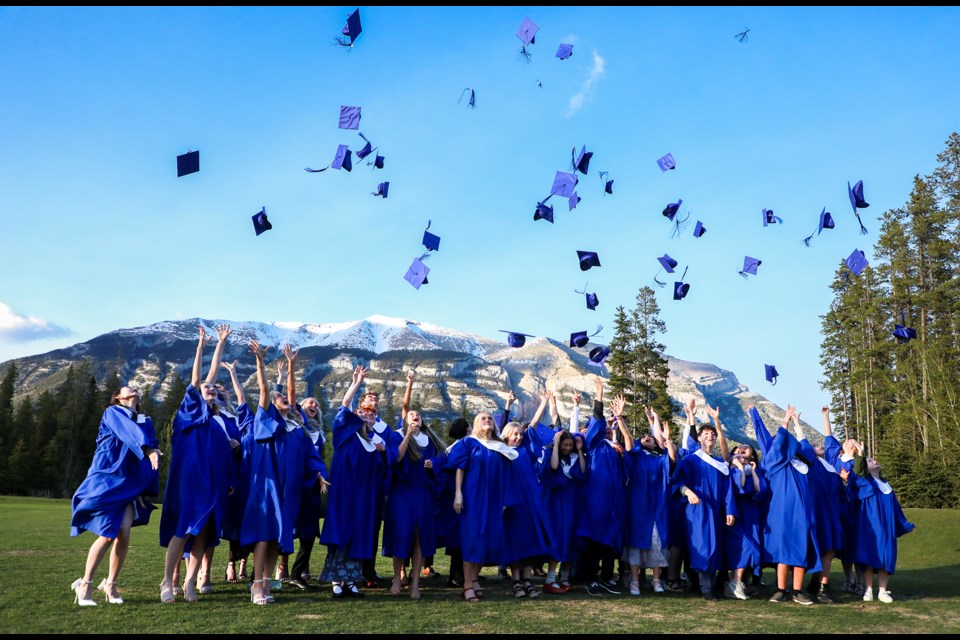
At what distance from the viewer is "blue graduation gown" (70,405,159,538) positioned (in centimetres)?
748

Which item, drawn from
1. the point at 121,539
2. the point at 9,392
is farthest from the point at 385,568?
the point at 9,392

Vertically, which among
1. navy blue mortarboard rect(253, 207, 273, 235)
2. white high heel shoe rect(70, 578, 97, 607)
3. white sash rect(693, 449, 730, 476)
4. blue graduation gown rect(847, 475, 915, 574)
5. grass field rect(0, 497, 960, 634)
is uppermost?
navy blue mortarboard rect(253, 207, 273, 235)

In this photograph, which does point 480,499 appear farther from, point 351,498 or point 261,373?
point 261,373

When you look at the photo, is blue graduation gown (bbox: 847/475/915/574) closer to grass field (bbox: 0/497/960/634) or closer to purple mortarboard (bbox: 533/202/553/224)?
grass field (bbox: 0/497/960/634)

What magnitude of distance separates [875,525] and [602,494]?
419cm

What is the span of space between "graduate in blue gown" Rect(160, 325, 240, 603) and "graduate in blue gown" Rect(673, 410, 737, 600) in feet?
20.4

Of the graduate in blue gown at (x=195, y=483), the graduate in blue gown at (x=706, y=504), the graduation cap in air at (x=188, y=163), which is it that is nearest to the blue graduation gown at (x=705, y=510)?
the graduate in blue gown at (x=706, y=504)

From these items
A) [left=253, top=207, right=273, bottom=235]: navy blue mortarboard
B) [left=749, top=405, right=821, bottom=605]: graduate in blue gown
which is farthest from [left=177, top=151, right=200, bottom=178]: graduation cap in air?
[left=749, top=405, right=821, bottom=605]: graduate in blue gown

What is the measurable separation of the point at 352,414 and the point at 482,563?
8.06 ft

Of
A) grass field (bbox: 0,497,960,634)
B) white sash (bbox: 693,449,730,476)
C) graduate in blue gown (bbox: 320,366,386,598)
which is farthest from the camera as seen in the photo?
white sash (bbox: 693,449,730,476)

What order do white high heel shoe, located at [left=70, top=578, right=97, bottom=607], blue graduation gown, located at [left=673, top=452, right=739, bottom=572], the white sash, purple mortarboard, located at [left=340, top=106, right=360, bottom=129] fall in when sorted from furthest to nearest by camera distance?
purple mortarboard, located at [left=340, top=106, right=360, bottom=129] < the white sash < blue graduation gown, located at [left=673, top=452, right=739, bottom=572] < white high heel shoe, located at [left=70, top=578, right=97, bottom=607]

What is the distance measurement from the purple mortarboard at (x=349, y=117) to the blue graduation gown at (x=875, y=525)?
34.5 feet

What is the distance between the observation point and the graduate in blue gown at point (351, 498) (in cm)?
878

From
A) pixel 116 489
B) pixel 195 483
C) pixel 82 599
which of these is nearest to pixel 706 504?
pixel 195 483
